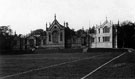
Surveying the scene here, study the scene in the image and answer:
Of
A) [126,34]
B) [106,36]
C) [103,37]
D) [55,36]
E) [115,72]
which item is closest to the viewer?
[115,72]

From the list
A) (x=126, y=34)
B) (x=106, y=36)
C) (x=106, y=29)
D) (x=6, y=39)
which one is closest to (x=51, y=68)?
(x=6, y=39)

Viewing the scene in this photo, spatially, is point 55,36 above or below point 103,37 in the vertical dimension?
above

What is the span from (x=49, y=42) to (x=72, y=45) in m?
8.10

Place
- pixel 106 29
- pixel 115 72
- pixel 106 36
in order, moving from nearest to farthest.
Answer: pixel 115 72 → pixel 106 36 → pixel 106 29

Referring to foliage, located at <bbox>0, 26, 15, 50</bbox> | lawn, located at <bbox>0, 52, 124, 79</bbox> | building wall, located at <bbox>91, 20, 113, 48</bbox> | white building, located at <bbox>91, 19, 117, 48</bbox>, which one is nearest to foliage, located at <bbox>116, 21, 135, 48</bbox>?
white building, located at <bbox>91, 19, 117, 48</bbox>

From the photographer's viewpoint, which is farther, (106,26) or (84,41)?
(84,41)

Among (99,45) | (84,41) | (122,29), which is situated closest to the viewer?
(122,29)

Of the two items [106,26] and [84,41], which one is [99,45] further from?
[84,41]

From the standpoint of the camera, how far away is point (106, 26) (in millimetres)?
80812

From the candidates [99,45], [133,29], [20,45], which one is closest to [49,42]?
[20,45]

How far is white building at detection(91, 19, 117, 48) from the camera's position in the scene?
7862cm

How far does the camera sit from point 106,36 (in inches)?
3169

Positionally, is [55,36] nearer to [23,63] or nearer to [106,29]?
[106,29]

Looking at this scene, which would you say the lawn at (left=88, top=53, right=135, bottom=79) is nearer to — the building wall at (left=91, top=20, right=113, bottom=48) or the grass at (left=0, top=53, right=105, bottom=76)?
the grass at (left=0, top=53, right=105, bottom=76)
